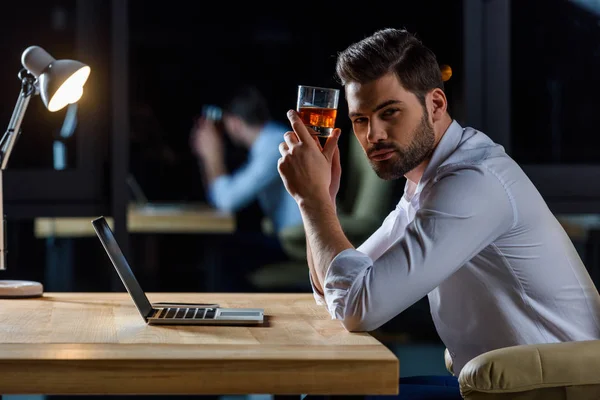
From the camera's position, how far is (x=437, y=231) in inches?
62.7

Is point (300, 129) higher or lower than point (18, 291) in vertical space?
higher

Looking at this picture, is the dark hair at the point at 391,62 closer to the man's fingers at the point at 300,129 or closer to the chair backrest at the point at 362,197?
the man's fingers at the point at 300,129

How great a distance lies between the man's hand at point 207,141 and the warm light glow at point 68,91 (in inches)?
53.0

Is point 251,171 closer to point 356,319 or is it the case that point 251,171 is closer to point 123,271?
point 123,271

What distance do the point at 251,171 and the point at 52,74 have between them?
5.00 feet

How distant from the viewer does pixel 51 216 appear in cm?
304

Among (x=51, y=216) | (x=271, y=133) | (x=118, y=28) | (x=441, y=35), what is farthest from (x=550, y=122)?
(x=51, y=216)

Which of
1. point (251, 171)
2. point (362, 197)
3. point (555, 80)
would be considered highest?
point (555, 80)

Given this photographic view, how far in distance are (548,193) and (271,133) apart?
1180 mm

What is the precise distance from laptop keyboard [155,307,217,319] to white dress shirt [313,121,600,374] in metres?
0.24

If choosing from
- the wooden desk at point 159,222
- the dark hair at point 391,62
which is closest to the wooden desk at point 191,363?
the dark hair at point 391,62

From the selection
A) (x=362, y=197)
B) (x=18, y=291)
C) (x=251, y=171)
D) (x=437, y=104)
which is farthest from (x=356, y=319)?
(x=251, y=171)

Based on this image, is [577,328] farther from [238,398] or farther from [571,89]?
[238,398]

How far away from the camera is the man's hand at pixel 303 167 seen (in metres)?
1.78
